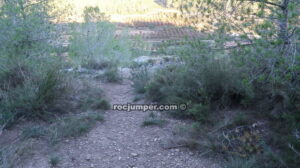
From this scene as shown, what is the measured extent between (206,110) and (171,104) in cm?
84

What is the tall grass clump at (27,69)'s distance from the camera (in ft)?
16.3

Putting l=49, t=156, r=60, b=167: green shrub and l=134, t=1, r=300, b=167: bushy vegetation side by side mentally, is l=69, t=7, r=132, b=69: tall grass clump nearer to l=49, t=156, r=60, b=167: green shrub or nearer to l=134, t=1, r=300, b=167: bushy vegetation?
l=134, t=1, r=300, b=167: bushy vegetation

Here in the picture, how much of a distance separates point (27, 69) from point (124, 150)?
256 centimetres

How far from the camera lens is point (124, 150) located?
14.3ft

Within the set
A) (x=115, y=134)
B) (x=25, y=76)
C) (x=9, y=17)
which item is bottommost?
(x=115, y=134)

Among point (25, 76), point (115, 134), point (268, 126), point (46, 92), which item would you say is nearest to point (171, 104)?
point (115, 134)

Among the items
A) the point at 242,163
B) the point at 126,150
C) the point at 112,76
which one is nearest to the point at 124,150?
the point at 126,150

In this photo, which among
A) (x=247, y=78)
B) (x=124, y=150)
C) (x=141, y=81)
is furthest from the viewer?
(x=141, y=81)

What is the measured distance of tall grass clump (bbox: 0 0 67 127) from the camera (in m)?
4.96

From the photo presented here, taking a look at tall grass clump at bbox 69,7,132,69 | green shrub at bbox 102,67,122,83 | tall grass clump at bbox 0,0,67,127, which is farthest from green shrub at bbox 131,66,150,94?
tall grass clump at bbox 69,7,132,69

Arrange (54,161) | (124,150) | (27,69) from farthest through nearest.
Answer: (27,69) → (124,150) → (54,161)

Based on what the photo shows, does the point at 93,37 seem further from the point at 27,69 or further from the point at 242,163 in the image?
the point at 242,163

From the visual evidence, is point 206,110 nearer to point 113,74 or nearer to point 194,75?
point 194,75

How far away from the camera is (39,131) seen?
4574 millimetres
